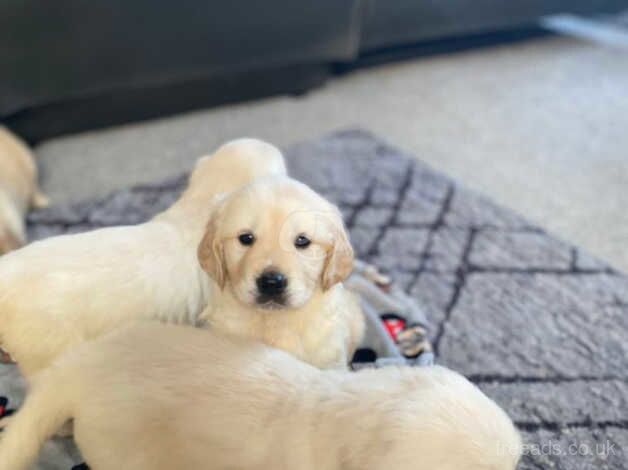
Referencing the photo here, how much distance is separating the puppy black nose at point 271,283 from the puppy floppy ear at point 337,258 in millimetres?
117

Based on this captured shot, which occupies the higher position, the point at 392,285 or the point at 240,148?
the point at 240,148

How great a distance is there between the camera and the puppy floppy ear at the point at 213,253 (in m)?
1.31

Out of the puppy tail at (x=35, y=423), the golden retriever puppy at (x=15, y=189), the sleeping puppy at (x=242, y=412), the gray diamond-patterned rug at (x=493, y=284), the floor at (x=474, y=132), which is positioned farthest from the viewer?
the floor at (x=474, y=132)

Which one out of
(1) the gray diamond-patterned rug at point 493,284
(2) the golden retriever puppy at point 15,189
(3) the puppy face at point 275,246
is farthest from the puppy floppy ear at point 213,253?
(2) the golden retriever puppy at point 15,189

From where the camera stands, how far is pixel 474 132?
2.85 m

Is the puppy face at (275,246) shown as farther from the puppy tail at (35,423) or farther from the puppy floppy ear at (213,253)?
the puppy tail at (35,423)

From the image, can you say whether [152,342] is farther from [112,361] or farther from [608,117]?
[608,117]

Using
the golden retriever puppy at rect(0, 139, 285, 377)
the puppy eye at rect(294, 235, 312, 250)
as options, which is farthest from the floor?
the puppy eye at rect(294, 235, 312, 250)

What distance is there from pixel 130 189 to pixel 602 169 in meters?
1.79

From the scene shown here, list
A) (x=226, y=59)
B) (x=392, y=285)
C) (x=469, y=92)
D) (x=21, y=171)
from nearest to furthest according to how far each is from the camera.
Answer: (x=392, y=285) → (x=21, y=171) → (x=226, y=59) → (x=469, y=92)

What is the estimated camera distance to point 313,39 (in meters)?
2.96

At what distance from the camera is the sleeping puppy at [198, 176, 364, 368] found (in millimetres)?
1251

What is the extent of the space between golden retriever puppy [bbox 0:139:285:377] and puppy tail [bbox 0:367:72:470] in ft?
0.59

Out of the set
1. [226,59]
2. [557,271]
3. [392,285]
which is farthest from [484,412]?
[226,59]
